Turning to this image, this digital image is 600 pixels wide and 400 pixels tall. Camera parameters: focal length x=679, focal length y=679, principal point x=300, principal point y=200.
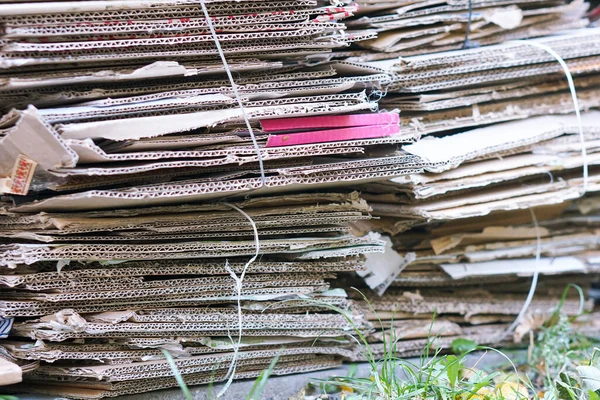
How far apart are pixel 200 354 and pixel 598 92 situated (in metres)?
1.33

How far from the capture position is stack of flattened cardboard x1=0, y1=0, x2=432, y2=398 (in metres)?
1.28

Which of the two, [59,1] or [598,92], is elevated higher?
[598,92]

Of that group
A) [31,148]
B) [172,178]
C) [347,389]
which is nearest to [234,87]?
[172,178]

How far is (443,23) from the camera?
5.71 feet

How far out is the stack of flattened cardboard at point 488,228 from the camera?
67.2 inches

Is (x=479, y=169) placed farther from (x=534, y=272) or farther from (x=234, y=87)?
(x=234, y=87)

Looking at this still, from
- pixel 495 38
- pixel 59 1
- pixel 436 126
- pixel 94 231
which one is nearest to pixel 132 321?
pixel 94 231

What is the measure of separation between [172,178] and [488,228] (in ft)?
3.23

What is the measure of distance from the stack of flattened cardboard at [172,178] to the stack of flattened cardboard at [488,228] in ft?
0.55

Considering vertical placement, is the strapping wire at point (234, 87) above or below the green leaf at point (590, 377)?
above

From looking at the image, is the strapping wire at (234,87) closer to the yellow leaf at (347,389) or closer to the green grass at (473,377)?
the green grass at (473,377)

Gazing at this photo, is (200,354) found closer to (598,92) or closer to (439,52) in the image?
(439,52)

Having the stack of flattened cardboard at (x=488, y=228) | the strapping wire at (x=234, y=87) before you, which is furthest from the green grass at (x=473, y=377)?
the strapping wire at (x=234, y=87)

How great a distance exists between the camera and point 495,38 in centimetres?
183
